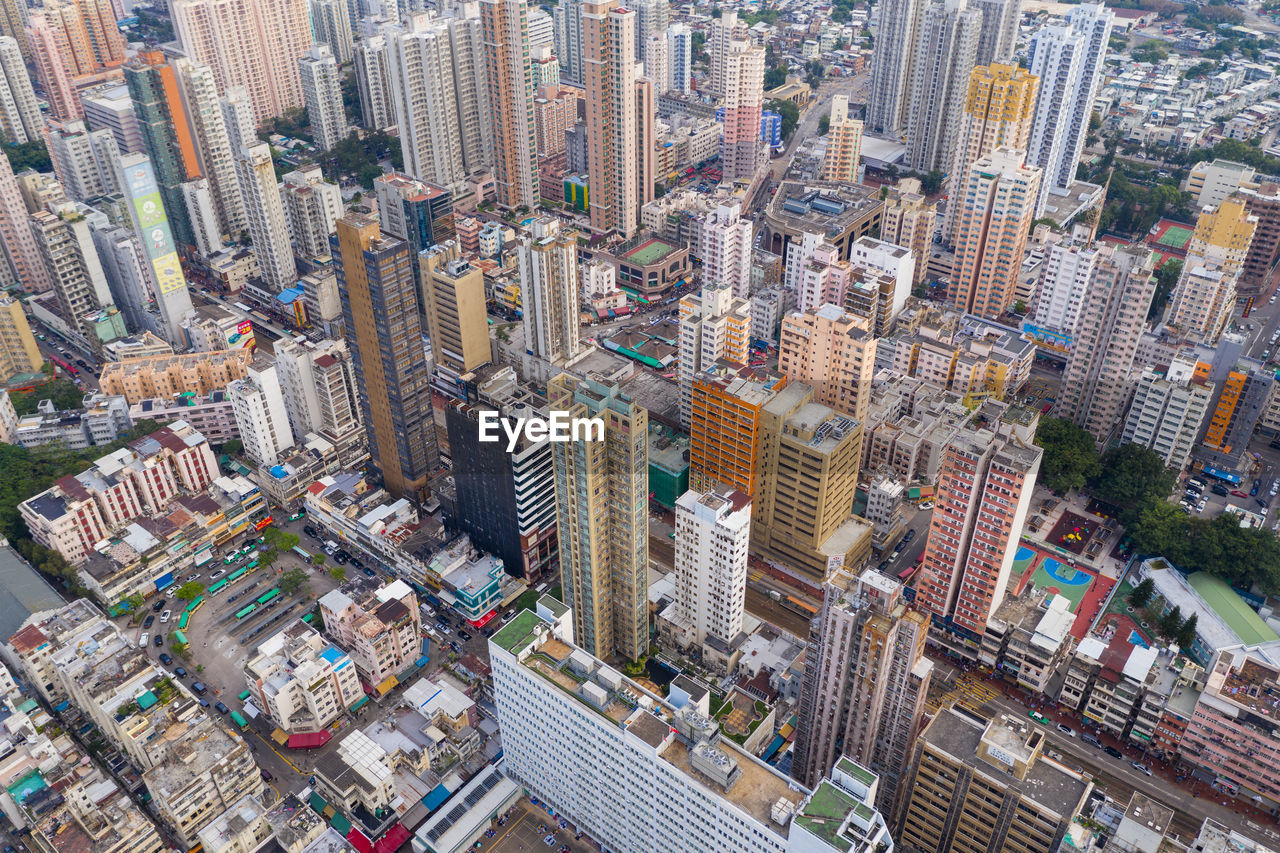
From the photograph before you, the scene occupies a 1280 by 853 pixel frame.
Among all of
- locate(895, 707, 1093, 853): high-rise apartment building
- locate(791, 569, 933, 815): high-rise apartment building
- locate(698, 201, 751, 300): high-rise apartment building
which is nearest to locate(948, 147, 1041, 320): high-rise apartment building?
locate(698, 201, 751, 300): high-rise apartment building

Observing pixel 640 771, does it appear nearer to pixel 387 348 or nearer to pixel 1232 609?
pixel 387 348

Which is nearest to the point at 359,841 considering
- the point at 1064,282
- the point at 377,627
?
the point at 377,627

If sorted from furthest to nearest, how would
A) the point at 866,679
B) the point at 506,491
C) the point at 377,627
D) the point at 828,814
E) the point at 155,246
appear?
the point at 155,246 → the point at 506,491 → the point at 377,627 → the point at 866,679 → the point at 828,814

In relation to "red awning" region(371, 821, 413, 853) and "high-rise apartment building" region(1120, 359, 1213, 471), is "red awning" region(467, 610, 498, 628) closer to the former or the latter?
"red awning" region(371, 821, 413, 853)

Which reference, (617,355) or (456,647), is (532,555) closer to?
(456,647)

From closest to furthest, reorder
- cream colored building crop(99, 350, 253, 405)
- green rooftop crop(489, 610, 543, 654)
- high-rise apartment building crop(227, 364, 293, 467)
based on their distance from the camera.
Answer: green rooftop crop(489, 610, 543, 654) → high-rise apartment building crop(227, 364, 293, 467) → cream colored building crop(99, 350, 253, 405)

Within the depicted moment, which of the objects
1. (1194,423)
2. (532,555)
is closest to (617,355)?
(532,555)
